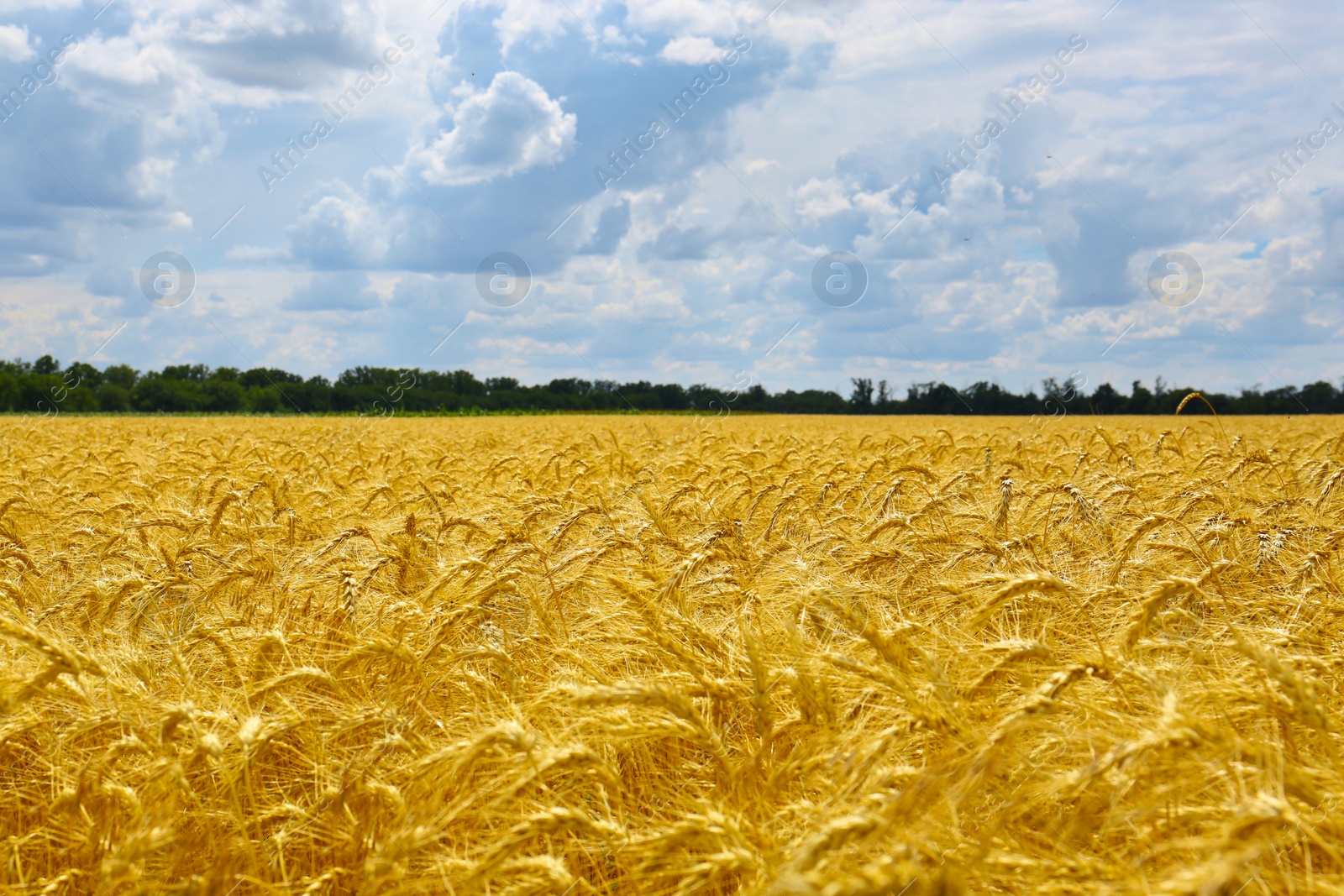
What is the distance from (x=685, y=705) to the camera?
74.4 inches

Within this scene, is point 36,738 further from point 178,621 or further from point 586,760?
point 586,760

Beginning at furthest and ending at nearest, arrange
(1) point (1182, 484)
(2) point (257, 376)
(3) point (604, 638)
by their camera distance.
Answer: (2) point (257, 376), (1) point (1182, 484), (3) point (604, 638)

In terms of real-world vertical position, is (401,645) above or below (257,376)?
below

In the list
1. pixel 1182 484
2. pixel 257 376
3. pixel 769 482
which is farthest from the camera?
pixel 257 376

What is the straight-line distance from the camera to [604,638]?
10.2 feet

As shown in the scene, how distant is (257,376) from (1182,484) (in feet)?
260

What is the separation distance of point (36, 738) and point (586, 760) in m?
2.16

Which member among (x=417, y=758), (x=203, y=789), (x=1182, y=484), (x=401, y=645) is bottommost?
(x=203, y=789)

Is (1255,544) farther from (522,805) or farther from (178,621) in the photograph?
(178,621)

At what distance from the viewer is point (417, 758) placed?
2.27m

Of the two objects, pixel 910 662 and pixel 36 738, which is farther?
pixel 36 738

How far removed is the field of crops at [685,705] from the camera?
64.9 inches

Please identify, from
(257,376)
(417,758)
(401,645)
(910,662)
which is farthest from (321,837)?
(257,376)

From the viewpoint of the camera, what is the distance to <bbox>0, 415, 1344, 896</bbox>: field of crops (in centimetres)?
165
